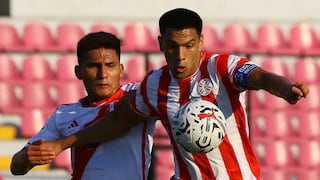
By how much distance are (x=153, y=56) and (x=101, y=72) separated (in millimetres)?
5728

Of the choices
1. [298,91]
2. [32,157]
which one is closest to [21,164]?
[32,157]

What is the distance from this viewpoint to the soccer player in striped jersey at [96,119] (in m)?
5.07

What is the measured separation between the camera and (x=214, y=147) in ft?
14.9

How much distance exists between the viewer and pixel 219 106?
4.65 metres

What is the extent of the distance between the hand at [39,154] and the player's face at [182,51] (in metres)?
0.83

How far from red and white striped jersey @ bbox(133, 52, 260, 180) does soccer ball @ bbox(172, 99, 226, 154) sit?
0.14 metres

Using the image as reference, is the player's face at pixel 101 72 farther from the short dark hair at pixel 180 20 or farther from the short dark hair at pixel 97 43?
the short dark hair at pixel 180 20

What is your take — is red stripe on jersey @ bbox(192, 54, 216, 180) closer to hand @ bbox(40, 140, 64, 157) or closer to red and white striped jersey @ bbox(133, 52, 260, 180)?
red and white striped jersey @ bbox(133, 52, 260, 180)

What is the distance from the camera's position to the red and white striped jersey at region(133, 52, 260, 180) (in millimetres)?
4648

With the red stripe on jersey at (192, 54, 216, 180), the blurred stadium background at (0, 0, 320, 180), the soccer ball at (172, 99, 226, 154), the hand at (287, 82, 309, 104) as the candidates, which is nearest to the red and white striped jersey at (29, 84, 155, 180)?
the red stripe on jersey at (192, 54, 216, 180)

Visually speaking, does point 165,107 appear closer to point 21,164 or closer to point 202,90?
point 202,90

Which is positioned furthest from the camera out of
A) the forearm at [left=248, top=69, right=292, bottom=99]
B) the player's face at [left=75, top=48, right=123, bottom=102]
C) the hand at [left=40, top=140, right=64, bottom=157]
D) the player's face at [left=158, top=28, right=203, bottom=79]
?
the player's face at [left=75, top=48, right=123, bottom=102]

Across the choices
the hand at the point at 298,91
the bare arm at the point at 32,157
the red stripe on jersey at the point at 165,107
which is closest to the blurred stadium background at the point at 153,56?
the bare arm at the point at 32,157

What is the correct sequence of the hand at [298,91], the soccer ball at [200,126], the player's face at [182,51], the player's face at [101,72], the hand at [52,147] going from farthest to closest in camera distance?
the player's face at [101,72] → the hand at [52,147] → the player's face at [182,51] → the soccer ball at [200,126] → the hand at [298,91]
